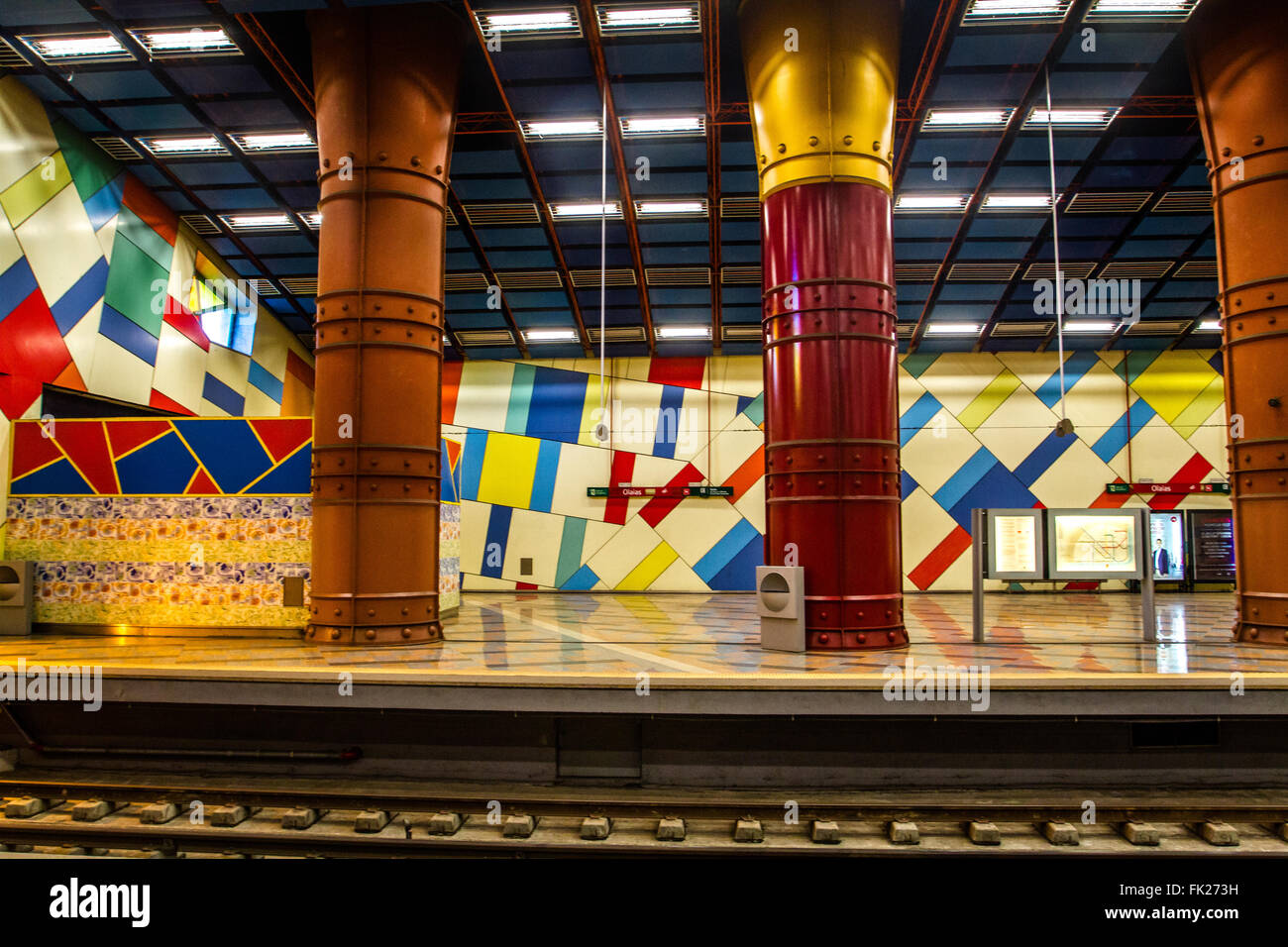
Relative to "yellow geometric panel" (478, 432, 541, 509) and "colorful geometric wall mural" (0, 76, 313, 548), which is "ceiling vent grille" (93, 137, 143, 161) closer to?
"colorful geometric wall mural" (0, 76, 313, 548)

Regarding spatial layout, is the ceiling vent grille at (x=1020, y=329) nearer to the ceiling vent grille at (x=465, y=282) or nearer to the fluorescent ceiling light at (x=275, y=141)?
the ceiling vent grille at (x=465, y=282)

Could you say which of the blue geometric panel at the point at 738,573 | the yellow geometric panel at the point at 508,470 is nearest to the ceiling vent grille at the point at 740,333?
the blue geometric panel at the point at 738,573

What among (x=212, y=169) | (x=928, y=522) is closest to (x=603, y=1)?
(x=212, y=169)

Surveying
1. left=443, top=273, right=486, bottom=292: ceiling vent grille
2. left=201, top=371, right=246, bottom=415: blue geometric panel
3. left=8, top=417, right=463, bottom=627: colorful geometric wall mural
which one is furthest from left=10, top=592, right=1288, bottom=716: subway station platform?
left=443, top=273, right=486, bottom=292: ceiling vent grille

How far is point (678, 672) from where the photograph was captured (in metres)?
5.80

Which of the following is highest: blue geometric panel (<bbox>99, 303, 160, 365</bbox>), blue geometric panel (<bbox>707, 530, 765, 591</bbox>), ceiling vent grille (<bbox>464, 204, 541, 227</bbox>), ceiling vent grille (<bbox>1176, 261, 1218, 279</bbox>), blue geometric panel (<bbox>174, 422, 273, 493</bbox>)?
ceiling vent grille (<bbox>464, 204, 541, 227</bbox>)

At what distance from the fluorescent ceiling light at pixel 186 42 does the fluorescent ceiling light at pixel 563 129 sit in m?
3.84

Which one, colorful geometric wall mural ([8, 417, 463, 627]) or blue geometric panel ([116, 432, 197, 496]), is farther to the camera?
blue geometric panel ([116, 432, 197, 496])

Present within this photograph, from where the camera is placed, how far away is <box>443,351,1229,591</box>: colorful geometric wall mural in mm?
16656

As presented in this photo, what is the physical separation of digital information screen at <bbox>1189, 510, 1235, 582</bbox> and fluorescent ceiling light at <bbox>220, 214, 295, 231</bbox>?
18.8 m

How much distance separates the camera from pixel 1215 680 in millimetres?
5488

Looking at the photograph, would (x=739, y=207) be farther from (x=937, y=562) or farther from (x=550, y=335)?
(x=937, y=562)

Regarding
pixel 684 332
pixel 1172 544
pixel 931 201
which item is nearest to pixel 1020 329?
pixel 931 201

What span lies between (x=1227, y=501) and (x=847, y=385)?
45.6 feet
